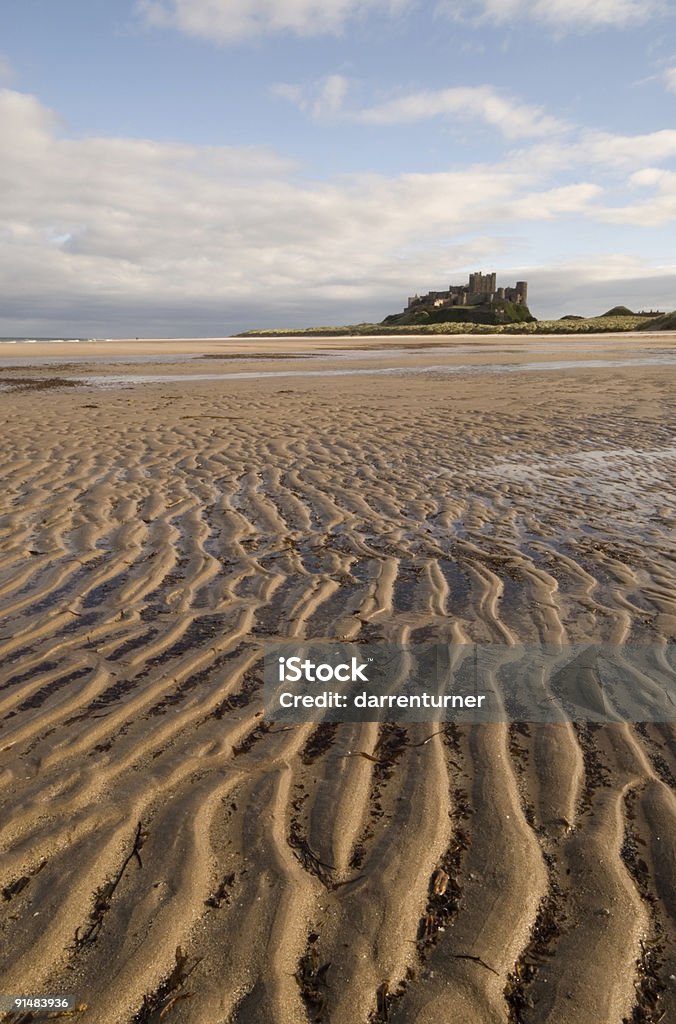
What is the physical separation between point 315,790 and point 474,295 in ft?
492

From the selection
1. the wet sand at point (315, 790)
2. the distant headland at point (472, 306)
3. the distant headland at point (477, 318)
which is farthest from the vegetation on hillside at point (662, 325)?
the wet sand at point (315, 790)

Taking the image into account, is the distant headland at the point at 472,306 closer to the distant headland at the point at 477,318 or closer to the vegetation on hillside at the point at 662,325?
the distant headland at the point at 477,318

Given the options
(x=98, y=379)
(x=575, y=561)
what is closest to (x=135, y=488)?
(x=575, y=561)

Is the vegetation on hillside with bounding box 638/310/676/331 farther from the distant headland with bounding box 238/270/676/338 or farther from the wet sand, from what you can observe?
the wet sand

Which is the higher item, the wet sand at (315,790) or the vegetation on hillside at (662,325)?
the vegetation on hillside at (662,325)

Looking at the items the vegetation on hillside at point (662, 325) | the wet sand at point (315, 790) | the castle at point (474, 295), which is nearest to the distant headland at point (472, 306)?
the castle at point (474, 295)

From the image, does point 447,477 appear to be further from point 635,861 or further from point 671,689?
point 635,861

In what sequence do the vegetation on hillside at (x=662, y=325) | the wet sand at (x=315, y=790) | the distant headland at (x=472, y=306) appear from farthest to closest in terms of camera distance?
the distant headland at (x=472, y=306) < the vegetation on hillside at (x=662, y=325) < the wet sand at (x=315, y=790)

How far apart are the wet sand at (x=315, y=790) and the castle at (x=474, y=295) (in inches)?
5445

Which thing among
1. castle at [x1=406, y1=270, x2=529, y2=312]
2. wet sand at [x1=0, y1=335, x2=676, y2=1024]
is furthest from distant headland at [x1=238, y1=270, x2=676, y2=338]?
wet sand at [x1=0, y1=335, x2=676, y2=1024]

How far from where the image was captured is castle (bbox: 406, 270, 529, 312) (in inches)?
5423

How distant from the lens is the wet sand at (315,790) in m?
1.98

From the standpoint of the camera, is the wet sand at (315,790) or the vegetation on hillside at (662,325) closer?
the wet sand at (315,790)

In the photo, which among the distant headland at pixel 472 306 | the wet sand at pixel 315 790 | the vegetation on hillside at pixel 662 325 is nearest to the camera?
the wet sand at pixel 315 790
